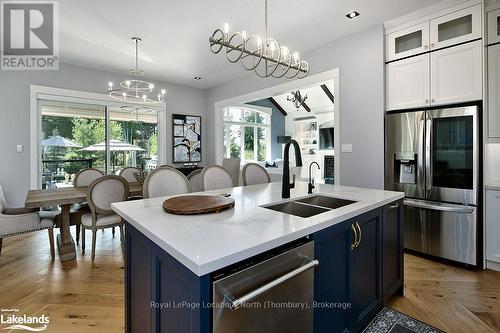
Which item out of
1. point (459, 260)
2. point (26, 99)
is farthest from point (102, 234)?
point (459, 260)

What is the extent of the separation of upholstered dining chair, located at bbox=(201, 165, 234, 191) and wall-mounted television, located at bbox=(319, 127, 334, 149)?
6.16m

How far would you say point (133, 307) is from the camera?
4.44 ft

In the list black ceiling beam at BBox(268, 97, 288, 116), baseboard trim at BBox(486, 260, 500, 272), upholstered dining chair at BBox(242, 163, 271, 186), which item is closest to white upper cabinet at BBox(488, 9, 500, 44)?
baseboard trim at BBox(486, 260, 500, 272)

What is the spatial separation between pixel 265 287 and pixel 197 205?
2.28 ft

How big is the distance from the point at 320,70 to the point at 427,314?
3.18 m

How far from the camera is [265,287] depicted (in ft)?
2.94

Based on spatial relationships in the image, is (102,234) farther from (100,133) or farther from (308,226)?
(308,226)

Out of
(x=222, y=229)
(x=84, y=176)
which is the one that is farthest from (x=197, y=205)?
(x=84, y=176)

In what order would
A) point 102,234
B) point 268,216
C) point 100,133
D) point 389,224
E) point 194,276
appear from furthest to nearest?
1. point 100,133
2. point 102,234
3. point 389,224
4. point 268,216
5. point 194,276

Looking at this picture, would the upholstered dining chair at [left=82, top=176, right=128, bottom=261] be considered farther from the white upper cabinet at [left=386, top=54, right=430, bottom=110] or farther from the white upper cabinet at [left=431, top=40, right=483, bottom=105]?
the white upper cabinet at [left=431, top=40, right=483, bottom=105]

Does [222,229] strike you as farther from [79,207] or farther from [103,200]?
[79,207]

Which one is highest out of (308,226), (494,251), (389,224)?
(308,226)

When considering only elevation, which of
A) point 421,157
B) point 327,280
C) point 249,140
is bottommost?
point 327,280

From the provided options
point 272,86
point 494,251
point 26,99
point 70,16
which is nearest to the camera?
point 494,251
